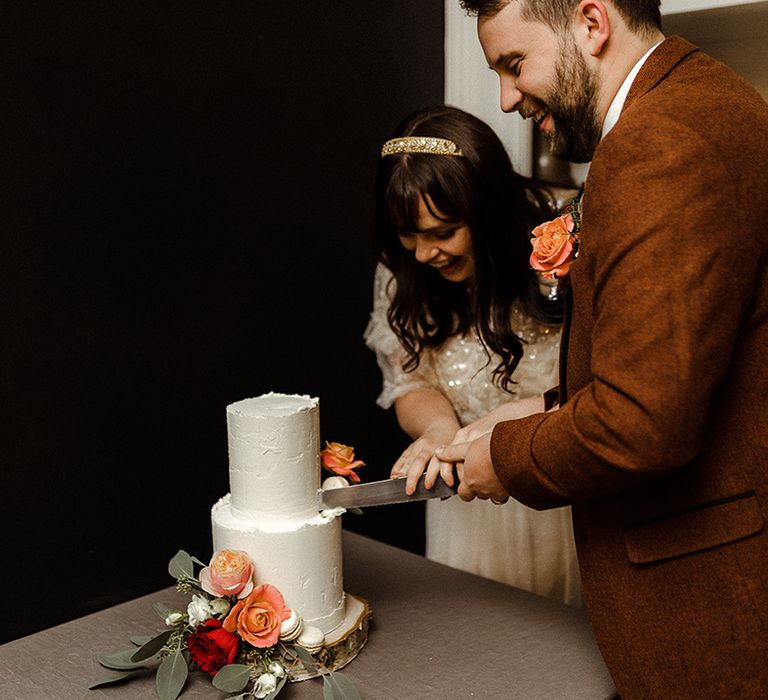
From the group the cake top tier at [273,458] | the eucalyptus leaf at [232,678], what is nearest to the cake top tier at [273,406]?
the cake top tier at [273,458]

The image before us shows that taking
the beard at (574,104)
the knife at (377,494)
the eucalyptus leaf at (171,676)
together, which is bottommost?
the eucalyptus leaf at (171,676)

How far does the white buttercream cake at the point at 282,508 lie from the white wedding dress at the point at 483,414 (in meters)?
0.67

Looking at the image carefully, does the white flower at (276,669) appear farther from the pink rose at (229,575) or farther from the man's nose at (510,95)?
the man's nose at (510,95)

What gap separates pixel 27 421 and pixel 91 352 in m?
0.17

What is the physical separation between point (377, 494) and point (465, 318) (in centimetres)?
66

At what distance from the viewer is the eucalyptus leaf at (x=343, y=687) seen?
1139mm

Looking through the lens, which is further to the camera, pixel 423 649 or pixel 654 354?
pixel 423 649

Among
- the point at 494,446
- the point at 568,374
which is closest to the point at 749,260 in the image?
the point at 568,374

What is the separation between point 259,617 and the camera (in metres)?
→ 1.18

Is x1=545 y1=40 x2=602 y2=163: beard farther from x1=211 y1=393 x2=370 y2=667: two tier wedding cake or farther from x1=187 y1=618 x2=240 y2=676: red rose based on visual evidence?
x1=187 y1=618 x2=240 y2=676: red rose

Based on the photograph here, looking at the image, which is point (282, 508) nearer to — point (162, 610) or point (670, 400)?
point (162, 610)

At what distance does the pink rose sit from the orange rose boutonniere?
1.94 ft

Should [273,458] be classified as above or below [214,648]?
above

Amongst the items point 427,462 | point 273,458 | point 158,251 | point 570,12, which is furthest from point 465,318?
point 570,12
